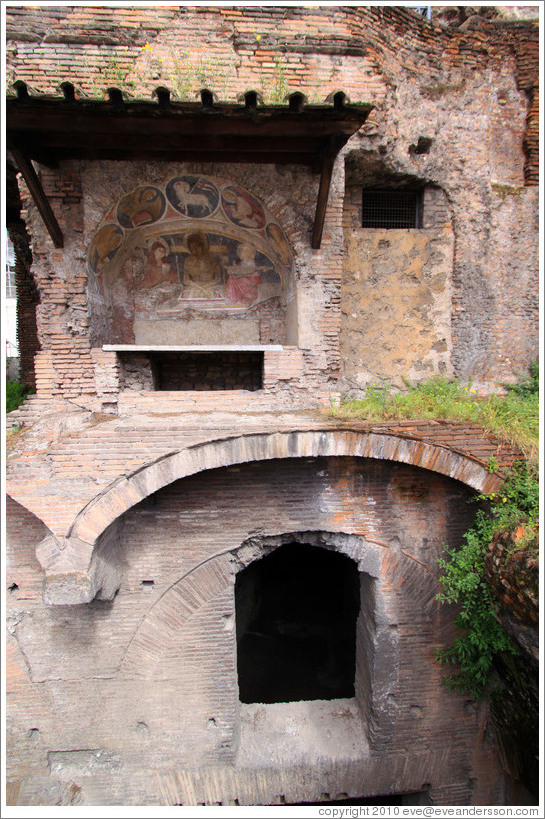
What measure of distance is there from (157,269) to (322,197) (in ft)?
Result: 7.19

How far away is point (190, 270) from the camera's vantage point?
5102mm

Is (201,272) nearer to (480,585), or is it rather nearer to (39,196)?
(39,196)

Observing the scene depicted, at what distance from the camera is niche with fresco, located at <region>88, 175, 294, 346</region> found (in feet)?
14.9

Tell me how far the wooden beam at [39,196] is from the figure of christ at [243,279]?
1883 millimetres

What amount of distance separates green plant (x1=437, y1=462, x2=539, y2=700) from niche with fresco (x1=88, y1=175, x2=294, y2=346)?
297 centimetres

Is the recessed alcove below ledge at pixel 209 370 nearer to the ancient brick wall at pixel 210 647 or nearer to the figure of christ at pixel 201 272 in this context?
the figure of christ at pixel 201 272

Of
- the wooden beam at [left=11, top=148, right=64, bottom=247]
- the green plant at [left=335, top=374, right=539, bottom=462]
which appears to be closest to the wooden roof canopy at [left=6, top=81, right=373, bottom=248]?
the wooden beam at [left=11, top=148, right=64, bottom=247]

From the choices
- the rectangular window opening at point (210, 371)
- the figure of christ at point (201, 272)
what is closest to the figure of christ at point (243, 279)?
the figure of christ at point (201, 272)

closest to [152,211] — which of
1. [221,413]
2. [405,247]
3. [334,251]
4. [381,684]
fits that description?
[334,251]

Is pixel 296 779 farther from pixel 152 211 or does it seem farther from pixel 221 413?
pixel 152 211

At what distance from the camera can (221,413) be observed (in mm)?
4137

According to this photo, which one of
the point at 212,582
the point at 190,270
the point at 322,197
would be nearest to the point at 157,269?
the point at 190,270

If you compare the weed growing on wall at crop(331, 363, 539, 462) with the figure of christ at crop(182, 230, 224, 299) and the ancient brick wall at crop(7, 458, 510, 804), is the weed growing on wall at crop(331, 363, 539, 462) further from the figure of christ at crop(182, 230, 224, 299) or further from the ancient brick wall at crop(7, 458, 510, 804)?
the figure of christ at crop(182, 230, 224, 299)

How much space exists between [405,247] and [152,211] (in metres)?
3.20
